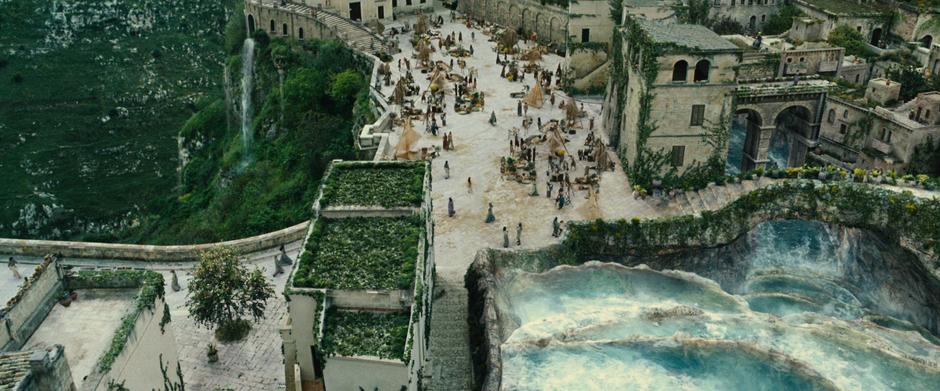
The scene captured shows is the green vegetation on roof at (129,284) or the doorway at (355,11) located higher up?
the doorway at (355,11)

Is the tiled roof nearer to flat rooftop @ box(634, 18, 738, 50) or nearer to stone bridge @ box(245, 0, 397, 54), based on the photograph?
flat rooftop @ box(634, 18, 738, 50)

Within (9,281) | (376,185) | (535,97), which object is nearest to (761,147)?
(535,97)

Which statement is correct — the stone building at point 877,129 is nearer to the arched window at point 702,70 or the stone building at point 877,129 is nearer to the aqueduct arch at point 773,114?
the aqueduct arch at point 773,114

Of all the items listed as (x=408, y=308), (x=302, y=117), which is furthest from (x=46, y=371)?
(x=302, y=117)

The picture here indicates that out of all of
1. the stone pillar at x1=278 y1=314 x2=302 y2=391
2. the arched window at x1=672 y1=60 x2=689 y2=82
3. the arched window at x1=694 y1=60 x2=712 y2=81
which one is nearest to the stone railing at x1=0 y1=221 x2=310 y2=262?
the stone pillar at x1=278 y1=314 x2=302 y2=391

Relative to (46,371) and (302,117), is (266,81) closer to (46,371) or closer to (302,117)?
(302,117)

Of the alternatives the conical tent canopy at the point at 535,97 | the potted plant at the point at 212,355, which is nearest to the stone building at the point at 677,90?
the conical tent canopy at the point at 535,97

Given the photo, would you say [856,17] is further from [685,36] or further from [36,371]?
[36,371]
